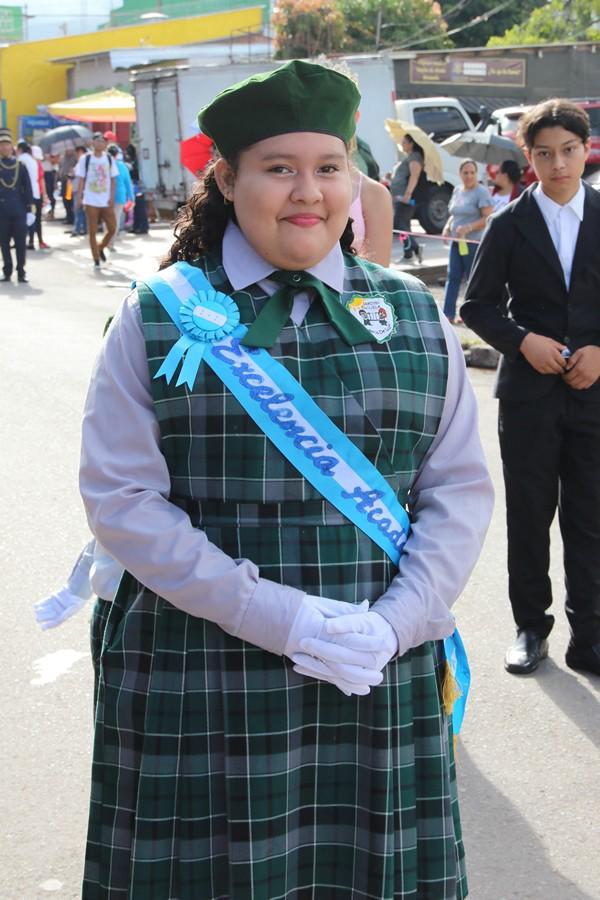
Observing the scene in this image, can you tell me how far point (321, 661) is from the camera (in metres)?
2.09

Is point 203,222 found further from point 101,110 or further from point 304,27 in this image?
point 304,27

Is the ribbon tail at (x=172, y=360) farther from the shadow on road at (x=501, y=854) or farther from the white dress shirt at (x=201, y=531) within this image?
the shadow on road at (x=501, y=854)

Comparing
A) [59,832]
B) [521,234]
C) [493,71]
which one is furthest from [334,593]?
[493,71]

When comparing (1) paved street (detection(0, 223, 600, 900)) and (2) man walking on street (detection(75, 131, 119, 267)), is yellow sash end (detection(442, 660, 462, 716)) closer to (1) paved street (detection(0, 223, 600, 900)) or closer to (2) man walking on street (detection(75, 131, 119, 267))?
(1) paved street (detection(0, 223, 600, 900))

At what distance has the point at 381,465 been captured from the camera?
2.23 meters

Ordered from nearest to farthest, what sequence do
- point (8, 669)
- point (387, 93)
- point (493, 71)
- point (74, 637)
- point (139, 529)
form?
point (139, 529)
point (8, 669)
point (74, 637)
point (387, 93)
point (493, 71)

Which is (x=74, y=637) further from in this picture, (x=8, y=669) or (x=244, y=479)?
(x=244, y=479)

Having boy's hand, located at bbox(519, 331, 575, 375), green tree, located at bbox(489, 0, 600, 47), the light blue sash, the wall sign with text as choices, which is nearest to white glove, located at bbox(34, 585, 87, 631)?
the light blue sash

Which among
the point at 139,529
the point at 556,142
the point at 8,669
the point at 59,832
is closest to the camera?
the point at 139,529

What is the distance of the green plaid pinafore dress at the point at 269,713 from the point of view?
217 cm

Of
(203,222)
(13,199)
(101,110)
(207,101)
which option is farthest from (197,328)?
(101,110)

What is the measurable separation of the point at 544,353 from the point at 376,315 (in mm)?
2134

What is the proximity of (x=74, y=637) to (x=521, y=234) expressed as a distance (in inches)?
96.4

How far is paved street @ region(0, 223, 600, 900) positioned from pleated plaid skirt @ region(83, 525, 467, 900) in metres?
0.17
